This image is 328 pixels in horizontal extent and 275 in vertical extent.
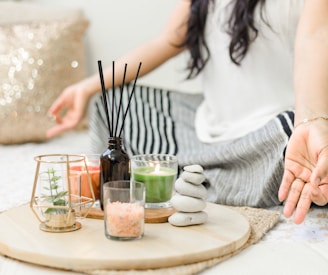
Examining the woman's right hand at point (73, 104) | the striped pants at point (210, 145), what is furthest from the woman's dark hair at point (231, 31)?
the woman's right hand at point (73, 104)

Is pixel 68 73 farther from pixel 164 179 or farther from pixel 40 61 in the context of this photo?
pixel 164 179

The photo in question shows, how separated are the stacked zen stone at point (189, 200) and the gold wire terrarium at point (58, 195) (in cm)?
15

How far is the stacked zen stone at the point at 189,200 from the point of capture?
3.54 ft

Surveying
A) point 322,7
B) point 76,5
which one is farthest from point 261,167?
point 76,5

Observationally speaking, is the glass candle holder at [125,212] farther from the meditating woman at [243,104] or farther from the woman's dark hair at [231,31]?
the woman's dark hair at [231,31]

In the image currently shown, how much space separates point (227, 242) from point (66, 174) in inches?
11.6

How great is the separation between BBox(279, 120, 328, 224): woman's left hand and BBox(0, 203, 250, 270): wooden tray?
104 millimetres

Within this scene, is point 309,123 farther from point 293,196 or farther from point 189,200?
point 189,200

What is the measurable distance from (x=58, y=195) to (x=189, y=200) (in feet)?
0.73

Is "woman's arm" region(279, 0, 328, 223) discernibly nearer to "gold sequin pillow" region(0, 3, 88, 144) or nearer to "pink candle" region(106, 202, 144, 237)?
"pink candle" region(106, 202, 144, 237)

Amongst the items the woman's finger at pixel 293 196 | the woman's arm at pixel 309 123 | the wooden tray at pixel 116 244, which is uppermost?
the woman's arm at pixel 309 123

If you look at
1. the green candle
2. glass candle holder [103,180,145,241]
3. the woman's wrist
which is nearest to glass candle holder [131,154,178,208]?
the green candle

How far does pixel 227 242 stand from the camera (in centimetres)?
100

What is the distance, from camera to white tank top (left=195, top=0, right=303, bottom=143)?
5.18ft
